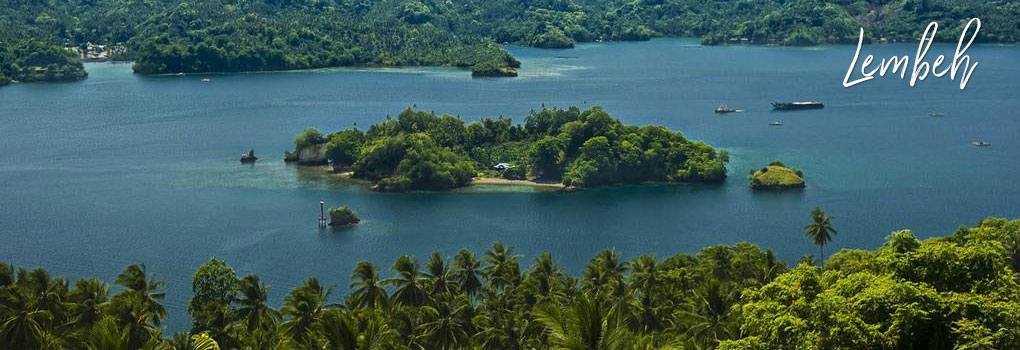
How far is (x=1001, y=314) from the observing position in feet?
85.2

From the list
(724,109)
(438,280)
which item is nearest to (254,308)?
(438,280)

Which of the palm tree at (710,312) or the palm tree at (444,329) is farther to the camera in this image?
the palm tree at (444,329)

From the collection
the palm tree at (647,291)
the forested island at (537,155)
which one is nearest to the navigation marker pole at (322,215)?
the forested island at (537,155)

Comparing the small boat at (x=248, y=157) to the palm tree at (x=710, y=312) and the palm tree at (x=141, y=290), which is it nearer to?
the palm tree at (x=141, y=290)

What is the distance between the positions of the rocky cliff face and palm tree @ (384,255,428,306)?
5929 cm

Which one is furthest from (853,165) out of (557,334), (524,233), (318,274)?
(557,334)

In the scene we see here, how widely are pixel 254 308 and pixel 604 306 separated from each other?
14.3 meters

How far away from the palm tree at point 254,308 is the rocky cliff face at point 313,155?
61.1 m

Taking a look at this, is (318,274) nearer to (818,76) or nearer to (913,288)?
(913,288)

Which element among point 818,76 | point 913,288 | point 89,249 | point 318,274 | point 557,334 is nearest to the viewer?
point 557,334

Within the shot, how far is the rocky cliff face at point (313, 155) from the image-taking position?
112 m

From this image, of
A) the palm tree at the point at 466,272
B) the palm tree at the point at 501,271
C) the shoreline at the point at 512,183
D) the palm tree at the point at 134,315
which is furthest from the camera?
the shoreline at the point at 512,183

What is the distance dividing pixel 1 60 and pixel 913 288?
185m

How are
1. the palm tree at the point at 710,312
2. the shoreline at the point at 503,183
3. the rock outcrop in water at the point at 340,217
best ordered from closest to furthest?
1. the palm tree at the point at 710,312
2. the rock outcrop in water at the point at 340,217
3. the shoreline at the point at 503,183
